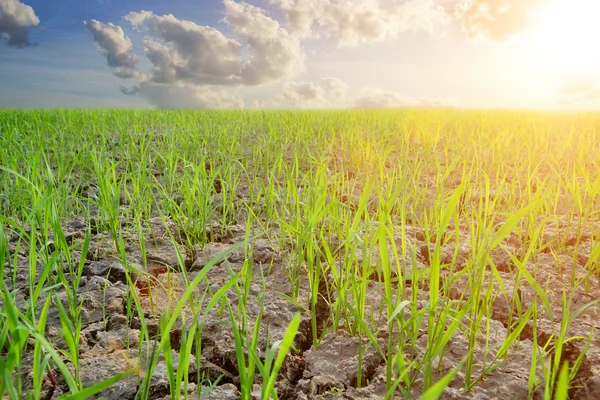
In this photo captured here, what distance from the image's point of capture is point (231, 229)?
1804mm

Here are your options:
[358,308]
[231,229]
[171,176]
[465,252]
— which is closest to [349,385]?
[358,308]

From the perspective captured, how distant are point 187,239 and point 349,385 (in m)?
0.87

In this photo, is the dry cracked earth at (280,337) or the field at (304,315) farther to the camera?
the dry cracked earth at (280,337)

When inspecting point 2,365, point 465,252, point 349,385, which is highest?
point 2,365

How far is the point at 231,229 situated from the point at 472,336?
1110mm

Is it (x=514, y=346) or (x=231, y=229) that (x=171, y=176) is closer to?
(x=231, y=229)

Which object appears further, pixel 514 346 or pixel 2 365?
pixel 514 346

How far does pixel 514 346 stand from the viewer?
1021 millimetres

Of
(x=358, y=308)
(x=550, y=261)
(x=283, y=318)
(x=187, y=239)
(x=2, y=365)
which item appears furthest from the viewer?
(x=187, y=239)

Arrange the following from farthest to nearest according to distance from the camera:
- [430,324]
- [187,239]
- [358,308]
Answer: [187,239]
[358,308]
[430,324]

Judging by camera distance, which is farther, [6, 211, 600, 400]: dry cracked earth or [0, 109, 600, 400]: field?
[6, 211, 600, 400]: dry cracked earth

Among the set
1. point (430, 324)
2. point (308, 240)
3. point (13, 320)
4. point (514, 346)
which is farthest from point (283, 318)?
point (13, 320)

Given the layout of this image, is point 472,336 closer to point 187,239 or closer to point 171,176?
point 187,239

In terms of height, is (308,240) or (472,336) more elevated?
(308,240)
